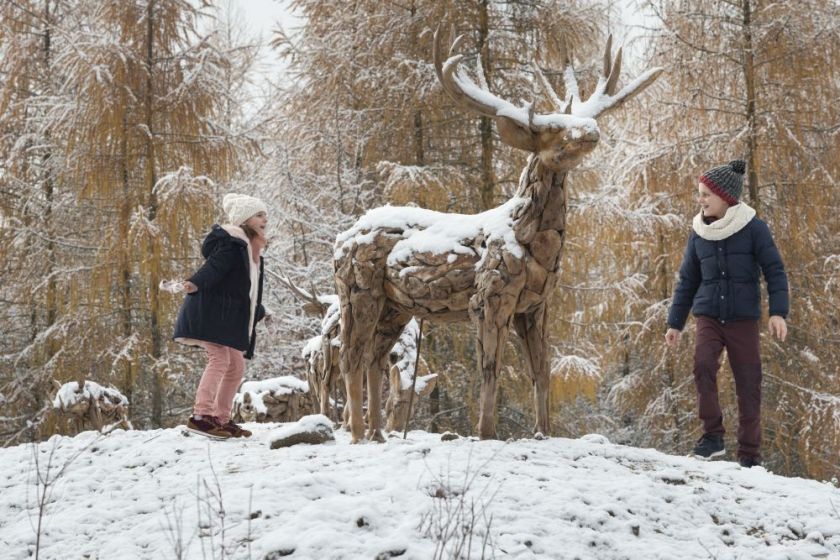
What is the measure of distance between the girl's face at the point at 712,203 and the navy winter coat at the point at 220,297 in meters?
3.63

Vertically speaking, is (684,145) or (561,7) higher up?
(561,7)

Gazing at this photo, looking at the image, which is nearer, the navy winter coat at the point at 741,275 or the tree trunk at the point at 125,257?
the navy winter coat at the point at 741,275

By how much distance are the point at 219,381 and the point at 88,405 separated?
2594 millimetres

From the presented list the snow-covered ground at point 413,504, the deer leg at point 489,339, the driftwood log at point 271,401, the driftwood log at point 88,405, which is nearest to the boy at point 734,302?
the snow-covered ground at point 413,504

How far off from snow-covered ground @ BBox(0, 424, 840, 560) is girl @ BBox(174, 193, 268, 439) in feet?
2.31

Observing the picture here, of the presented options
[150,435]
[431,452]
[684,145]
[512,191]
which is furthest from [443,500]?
[512,191]

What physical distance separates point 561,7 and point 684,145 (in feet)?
10.3

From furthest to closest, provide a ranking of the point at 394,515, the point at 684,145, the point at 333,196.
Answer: the point at 333,196
the point at 684,145
the point at 394,515

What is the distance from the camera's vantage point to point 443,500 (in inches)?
161

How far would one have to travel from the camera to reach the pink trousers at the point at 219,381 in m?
6.18

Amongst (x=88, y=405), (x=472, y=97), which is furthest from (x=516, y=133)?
(x=88, y=405)

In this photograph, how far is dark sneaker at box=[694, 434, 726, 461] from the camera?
5887 millimetres

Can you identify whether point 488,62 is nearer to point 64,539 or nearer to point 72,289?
point 72,289

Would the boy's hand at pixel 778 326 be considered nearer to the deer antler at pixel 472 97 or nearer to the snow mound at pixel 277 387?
the deer antler at pixel 472 97
